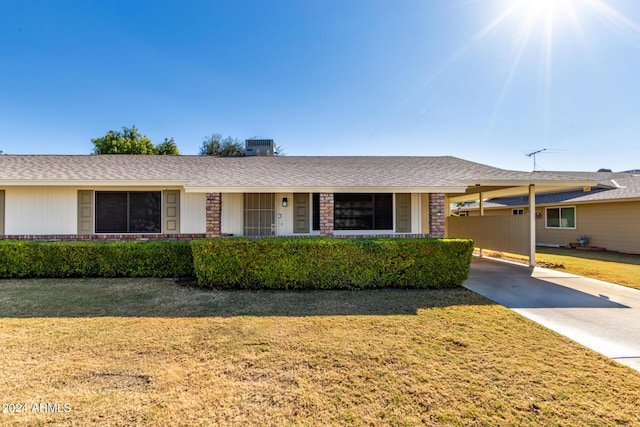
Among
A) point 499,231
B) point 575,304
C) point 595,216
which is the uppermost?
point 595,216

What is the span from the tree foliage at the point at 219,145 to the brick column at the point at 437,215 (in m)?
24.8

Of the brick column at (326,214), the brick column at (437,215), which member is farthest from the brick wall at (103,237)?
the brick column at (437,215)

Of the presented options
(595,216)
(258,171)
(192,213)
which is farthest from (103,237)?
(595,216)

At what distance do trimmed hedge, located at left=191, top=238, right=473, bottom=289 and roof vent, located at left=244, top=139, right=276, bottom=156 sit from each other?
7.48 meters

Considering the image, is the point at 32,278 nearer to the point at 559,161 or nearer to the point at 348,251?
the point at 348,251

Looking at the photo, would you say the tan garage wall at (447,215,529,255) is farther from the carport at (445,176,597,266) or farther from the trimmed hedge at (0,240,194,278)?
the trimmed hedge at (0,240,194,278)

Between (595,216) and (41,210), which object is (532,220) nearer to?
(595,216)

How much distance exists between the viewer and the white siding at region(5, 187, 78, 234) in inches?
351

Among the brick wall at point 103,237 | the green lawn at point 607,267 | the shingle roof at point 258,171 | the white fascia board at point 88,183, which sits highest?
the shingle roof at point 258,171

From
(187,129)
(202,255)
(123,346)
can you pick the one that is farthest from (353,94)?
(123,346)

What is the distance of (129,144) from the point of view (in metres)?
26.3

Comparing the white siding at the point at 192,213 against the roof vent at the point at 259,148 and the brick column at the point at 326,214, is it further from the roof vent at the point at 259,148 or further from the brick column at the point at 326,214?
the roof vent at the point at 259,148

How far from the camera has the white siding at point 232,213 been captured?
9562 mm

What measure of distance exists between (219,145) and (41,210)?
22105 millimetres
